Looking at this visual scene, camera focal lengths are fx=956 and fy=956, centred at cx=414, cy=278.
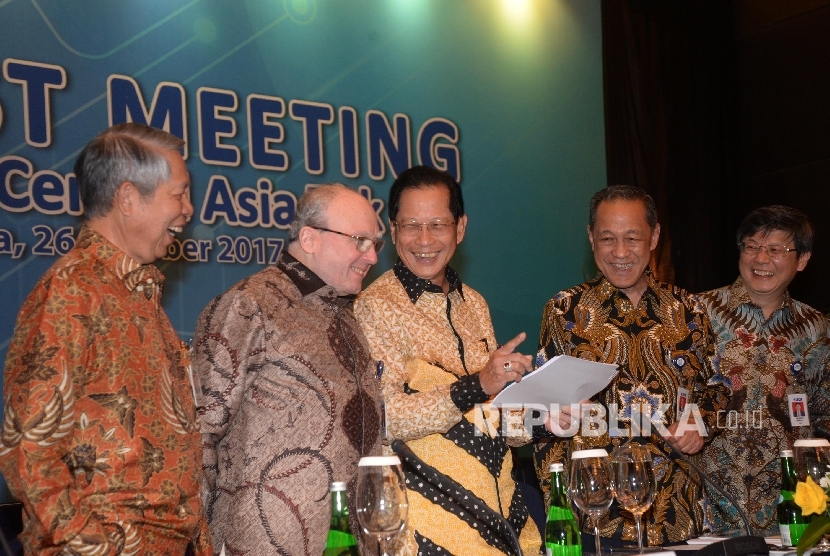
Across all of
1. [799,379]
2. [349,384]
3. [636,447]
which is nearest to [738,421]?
[799,379]

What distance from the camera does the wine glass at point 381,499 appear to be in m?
1.64

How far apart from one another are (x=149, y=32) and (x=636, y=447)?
2.90 meters

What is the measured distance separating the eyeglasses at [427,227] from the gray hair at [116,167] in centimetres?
86

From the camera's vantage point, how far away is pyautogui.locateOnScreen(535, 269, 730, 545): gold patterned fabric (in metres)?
2.98

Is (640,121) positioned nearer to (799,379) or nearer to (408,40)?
(408,40)

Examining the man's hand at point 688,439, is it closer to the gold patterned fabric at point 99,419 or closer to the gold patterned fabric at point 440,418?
the gold patterned fabric at point 440,418

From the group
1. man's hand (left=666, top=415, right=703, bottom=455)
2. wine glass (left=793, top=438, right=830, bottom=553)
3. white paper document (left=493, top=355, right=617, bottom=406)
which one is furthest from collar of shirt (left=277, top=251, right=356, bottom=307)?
wine glass (left=793, top=438, right=830, bottom=553)

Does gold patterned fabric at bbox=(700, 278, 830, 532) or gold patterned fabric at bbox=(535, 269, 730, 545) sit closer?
gold patterned fabric at bbox=(535, 269, 730, 545)

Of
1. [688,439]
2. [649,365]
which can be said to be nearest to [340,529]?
[688,439]

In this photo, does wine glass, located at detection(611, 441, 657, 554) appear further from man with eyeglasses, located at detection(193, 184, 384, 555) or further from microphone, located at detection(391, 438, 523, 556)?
man with eyeglasses, located at detection(193, 184, 384, 555)

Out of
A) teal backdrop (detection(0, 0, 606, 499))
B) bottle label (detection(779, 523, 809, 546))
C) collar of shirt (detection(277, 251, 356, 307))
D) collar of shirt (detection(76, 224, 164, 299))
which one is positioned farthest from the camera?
teal backdrop (detection(0, 0, 606, 499))

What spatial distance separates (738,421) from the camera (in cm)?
368

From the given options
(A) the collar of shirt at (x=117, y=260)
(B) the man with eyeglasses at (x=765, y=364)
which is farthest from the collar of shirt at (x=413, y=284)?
(B) the man with eyeglasses at (x=765, y=364)

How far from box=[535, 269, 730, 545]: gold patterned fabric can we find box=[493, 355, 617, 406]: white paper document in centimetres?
52
